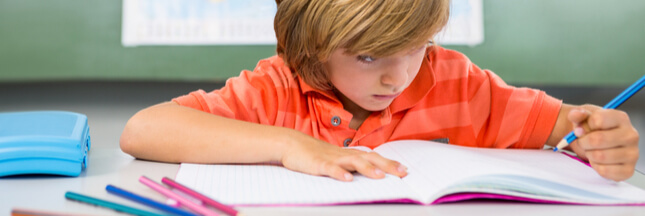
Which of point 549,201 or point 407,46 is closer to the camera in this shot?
point 549,201

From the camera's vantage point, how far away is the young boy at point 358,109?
53cm

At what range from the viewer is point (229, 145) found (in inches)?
23.0

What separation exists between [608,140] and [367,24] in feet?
0.85

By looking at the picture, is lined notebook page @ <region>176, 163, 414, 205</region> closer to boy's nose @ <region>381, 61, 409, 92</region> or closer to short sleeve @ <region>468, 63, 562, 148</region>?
boy's nose @ <region>381, 61, 409, 92</region>

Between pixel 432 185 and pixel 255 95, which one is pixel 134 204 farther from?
pixel 255 95

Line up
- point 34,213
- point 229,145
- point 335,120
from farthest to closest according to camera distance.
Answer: point 335,120, point 229,145, point 34,213

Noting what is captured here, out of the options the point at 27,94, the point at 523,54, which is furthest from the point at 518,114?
the point at 27,94

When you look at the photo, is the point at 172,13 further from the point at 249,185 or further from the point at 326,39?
the point at 249,185

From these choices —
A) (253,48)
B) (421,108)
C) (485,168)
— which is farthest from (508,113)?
(253,48)

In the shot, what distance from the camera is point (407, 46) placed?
62cm

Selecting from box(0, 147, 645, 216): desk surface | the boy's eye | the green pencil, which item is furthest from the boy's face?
the green pencil

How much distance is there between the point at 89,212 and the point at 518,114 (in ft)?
1.82

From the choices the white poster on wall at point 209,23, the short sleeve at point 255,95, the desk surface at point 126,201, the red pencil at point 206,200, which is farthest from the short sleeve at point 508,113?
the white poster on wall at point 209,23

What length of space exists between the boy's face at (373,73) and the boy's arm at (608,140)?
0.60 feet
